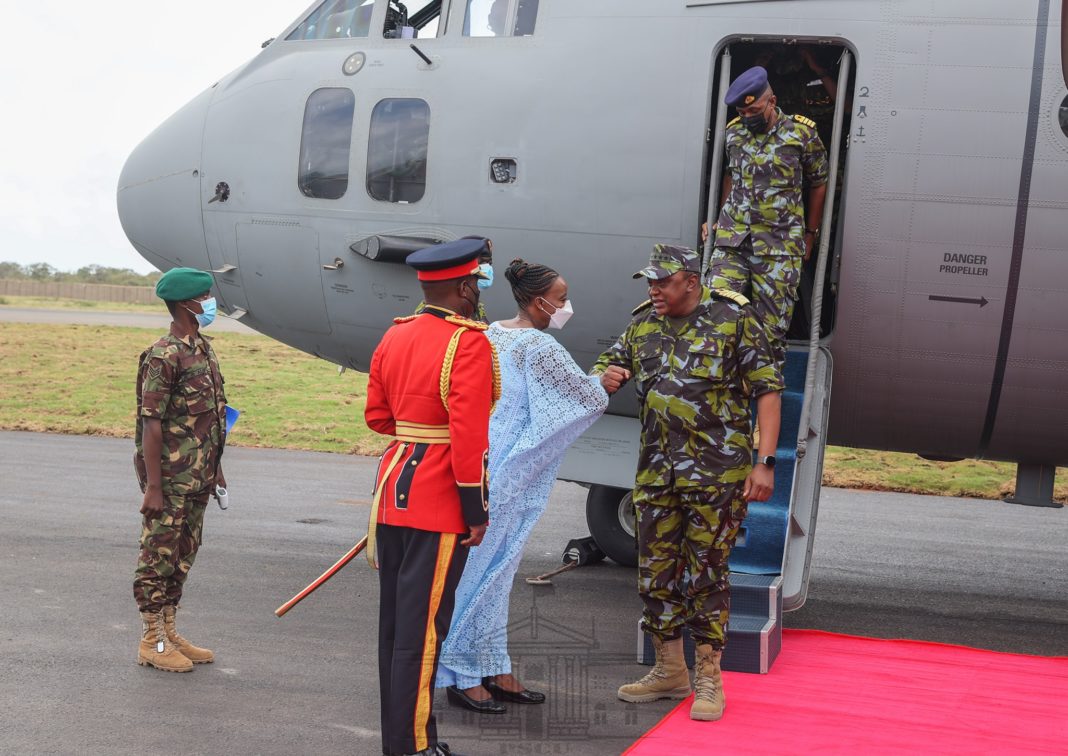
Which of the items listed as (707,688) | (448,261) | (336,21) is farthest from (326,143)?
(707,688)

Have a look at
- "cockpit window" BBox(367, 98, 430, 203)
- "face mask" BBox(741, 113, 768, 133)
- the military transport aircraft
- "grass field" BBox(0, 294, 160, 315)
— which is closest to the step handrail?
the military transport aircraft

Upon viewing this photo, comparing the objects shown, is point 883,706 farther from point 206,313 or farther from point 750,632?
point 206,313

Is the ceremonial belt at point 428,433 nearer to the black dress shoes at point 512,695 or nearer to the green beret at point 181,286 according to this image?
the black dress shoes at point 512,695

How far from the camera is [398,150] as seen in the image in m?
7.37

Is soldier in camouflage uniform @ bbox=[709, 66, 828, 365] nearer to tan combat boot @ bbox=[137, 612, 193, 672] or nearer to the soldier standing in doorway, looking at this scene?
the soldier standing in doorway

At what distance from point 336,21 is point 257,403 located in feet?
38.8

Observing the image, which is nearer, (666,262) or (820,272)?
(666,262)

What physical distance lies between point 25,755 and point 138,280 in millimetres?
72394

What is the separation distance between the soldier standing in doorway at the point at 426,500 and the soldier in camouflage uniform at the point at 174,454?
1.53 meters

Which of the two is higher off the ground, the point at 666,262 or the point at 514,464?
the point at 666,262

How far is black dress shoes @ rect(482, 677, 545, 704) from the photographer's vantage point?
5.45 metres

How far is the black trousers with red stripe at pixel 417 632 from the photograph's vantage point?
4449mm

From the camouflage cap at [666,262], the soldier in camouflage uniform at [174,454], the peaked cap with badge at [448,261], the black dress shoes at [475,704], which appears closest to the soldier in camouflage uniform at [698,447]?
the camouflage cap at [666,262]

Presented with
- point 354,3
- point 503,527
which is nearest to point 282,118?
point 354,3
